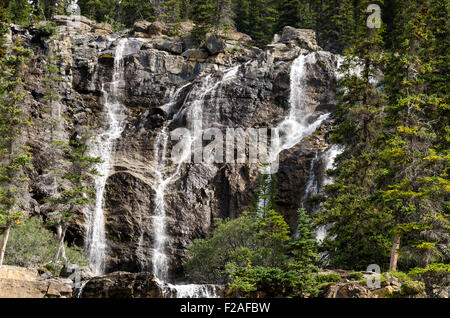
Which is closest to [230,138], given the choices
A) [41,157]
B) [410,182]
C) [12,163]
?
[41,157]

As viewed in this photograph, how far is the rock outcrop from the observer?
21.9 m

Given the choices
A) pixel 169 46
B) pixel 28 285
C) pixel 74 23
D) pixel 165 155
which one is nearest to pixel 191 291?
pixel 28 285

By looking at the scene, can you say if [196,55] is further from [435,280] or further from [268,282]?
[435,280]

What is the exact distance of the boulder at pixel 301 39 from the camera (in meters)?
53.3

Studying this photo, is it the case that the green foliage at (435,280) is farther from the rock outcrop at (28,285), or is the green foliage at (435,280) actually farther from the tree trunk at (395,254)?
the rock outcrop at (28,285)

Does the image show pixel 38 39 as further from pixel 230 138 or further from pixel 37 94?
pixel 230 138

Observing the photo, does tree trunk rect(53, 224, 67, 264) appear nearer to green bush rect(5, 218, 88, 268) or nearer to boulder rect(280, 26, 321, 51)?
green bush rect(5, 218, 88, 268)

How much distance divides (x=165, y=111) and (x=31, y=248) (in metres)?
21.0

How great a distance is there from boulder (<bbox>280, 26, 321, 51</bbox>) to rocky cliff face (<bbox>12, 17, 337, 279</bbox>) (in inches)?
5.0

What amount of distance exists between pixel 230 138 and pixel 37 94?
751 inches

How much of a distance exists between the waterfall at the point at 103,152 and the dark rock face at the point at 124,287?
10.2 meters

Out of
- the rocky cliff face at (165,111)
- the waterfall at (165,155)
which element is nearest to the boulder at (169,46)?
the rocky cliff face at (165,111)

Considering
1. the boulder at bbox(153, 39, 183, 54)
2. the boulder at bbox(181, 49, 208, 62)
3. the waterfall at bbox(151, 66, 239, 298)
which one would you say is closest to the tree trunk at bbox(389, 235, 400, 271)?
the waterfall at bbox(151, 66, 239, 298)

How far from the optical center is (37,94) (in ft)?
143
